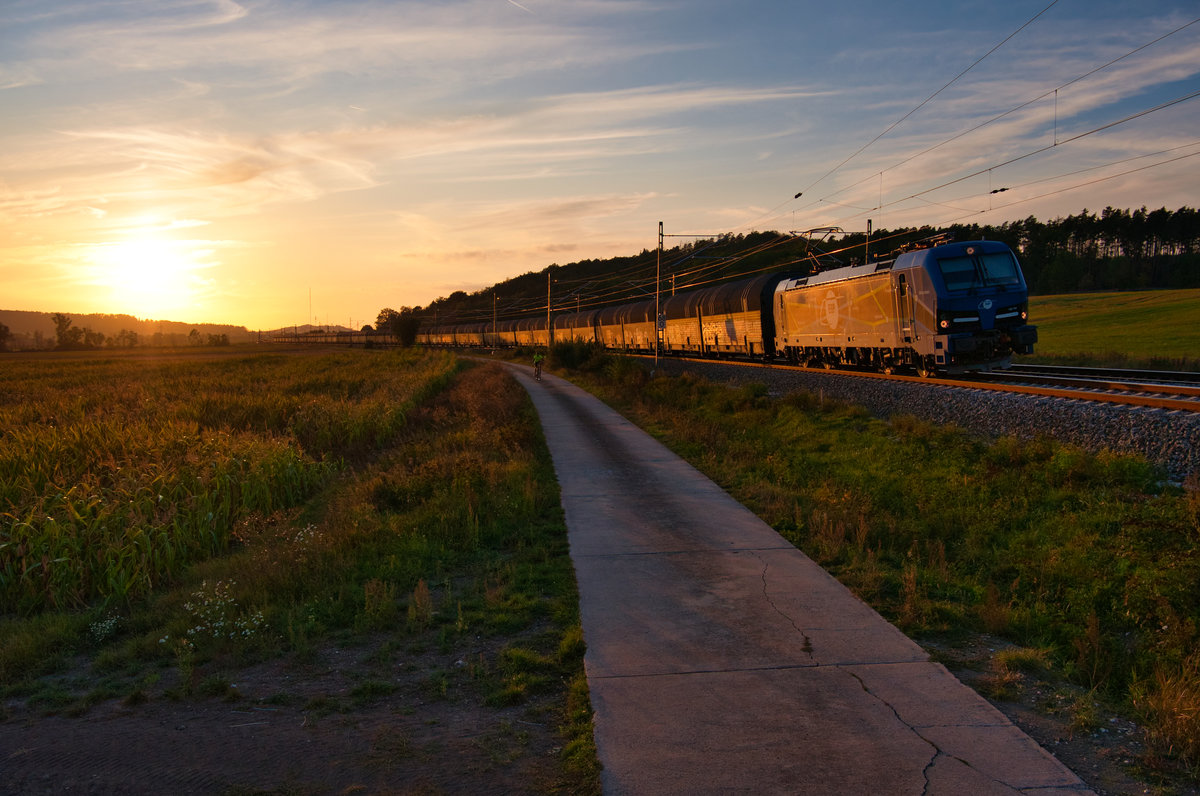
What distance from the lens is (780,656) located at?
18.4ft

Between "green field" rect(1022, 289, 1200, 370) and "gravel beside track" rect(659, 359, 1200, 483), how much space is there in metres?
11.3

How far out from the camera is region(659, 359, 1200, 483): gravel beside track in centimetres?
1032

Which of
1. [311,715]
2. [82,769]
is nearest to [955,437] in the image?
[311,715]

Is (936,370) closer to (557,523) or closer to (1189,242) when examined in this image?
(557,523)

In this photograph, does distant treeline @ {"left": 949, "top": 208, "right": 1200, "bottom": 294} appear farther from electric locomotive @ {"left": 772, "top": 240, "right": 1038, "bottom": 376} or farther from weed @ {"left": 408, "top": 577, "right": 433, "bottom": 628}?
weed @ {"left": 408, "top": 577, "right": 433, "bottom": 628}

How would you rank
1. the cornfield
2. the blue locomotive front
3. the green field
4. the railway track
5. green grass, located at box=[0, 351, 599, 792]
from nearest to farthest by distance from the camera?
green grass, located at box=[0, 351, 599, 792]
the cornfield
the railway track
the blue locomotive front
the green field

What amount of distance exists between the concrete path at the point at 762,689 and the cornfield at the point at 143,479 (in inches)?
218

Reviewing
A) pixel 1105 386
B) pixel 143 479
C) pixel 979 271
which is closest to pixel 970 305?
pixel 979 271

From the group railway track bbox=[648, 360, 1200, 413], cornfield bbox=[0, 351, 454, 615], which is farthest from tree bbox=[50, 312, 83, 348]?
railway track bbox=[648, 360, 1200, 413]

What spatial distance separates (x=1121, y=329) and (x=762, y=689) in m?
56.8

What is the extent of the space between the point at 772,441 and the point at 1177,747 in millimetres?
12241

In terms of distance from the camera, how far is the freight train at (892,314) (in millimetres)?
18203

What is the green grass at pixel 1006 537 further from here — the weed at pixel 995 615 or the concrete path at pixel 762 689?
the concrete path at pixel 762 689

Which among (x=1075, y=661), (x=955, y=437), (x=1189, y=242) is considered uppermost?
(x=1189, y=242)
